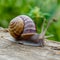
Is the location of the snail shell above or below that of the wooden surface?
above

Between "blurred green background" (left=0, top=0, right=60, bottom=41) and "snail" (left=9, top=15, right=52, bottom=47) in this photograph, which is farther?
"blurred green background" (left=0, top=0, right=60, bottom=41)

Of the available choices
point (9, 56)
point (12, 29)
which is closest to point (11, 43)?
point (12, 29)

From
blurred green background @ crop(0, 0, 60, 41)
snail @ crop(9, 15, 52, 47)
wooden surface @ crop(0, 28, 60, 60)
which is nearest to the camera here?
wooden surface @ crop(0, 28, 60, 60)

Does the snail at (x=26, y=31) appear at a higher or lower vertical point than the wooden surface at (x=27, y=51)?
higher

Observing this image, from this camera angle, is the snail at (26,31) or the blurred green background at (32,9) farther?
the blurred green background at (32,9)

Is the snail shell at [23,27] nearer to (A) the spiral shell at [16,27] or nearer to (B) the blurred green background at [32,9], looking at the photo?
(A) the spiral shell at [16,27]

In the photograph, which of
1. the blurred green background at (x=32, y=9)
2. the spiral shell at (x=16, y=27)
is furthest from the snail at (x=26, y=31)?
the blurred green background at (x=32, y=9)

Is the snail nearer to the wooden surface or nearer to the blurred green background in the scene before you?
the wooden surface

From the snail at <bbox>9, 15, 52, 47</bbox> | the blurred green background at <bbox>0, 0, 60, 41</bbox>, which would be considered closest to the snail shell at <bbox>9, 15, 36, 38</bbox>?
the snail at <bbox>9, 15, 52, 47</bbox>
